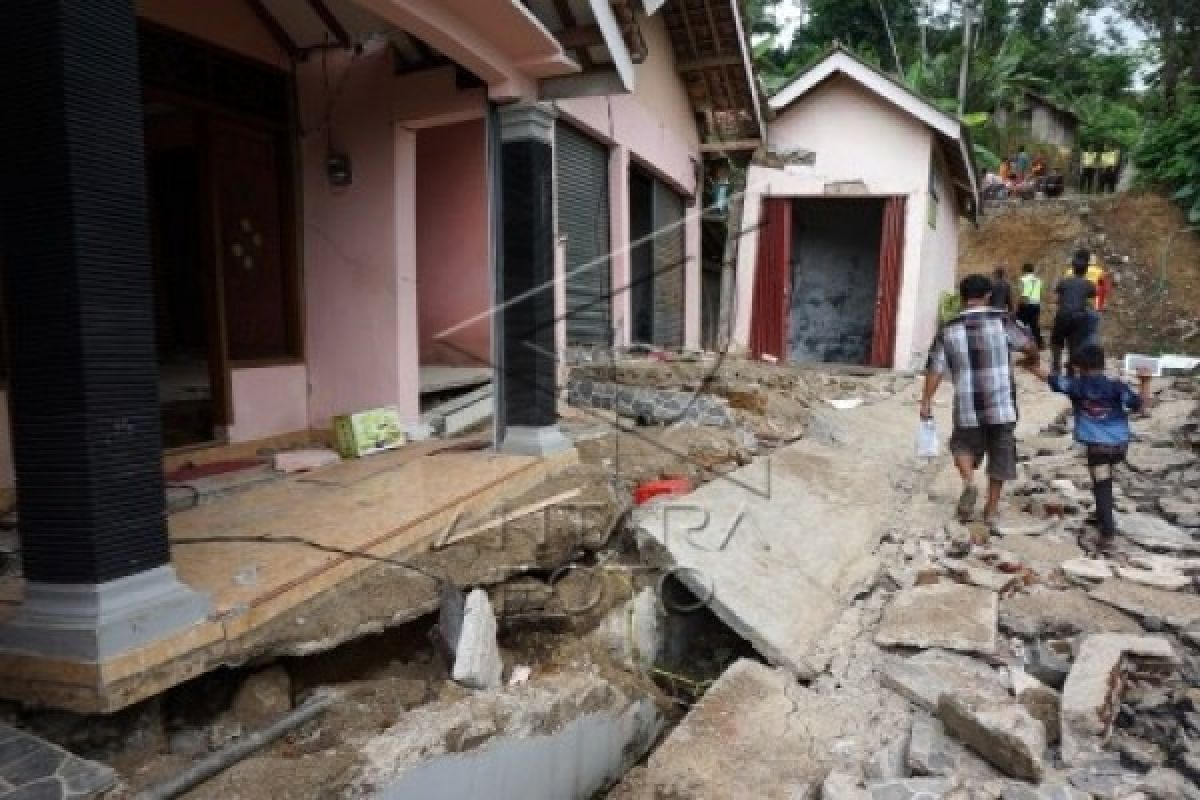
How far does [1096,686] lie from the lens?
347 centimetres

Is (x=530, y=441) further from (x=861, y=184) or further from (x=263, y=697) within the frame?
(x=861, y=184)

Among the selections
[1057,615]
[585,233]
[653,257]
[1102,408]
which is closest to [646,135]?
[653,257]

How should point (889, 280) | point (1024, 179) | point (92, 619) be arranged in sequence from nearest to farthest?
1. point (92, 619)
2. point (889, 280)
3. point (1024, 179)

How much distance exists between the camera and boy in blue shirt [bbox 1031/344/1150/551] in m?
5.22

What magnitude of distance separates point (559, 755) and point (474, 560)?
0.95 metres

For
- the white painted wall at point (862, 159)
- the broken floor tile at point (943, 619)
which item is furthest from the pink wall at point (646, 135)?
the broken floor tile at point (943, 619)

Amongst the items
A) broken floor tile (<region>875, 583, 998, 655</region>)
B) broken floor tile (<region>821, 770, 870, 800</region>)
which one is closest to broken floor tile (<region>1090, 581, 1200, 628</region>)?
broken floor tile (<region>875, 583, 998, 655</region>)

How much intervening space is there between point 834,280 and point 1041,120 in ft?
61.2

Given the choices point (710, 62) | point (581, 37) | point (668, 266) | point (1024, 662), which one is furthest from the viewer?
point (668, 266)

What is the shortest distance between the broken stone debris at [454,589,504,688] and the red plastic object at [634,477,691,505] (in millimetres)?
1772

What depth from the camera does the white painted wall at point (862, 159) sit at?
11680mm

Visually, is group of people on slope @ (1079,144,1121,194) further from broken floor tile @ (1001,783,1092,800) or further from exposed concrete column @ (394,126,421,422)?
broken floor tile @ (1001,783,1092,800)

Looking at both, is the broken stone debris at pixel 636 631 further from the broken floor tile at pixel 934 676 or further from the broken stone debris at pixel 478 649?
the broken floor tile at pixel 934 676

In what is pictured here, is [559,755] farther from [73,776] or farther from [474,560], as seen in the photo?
[73,776]
